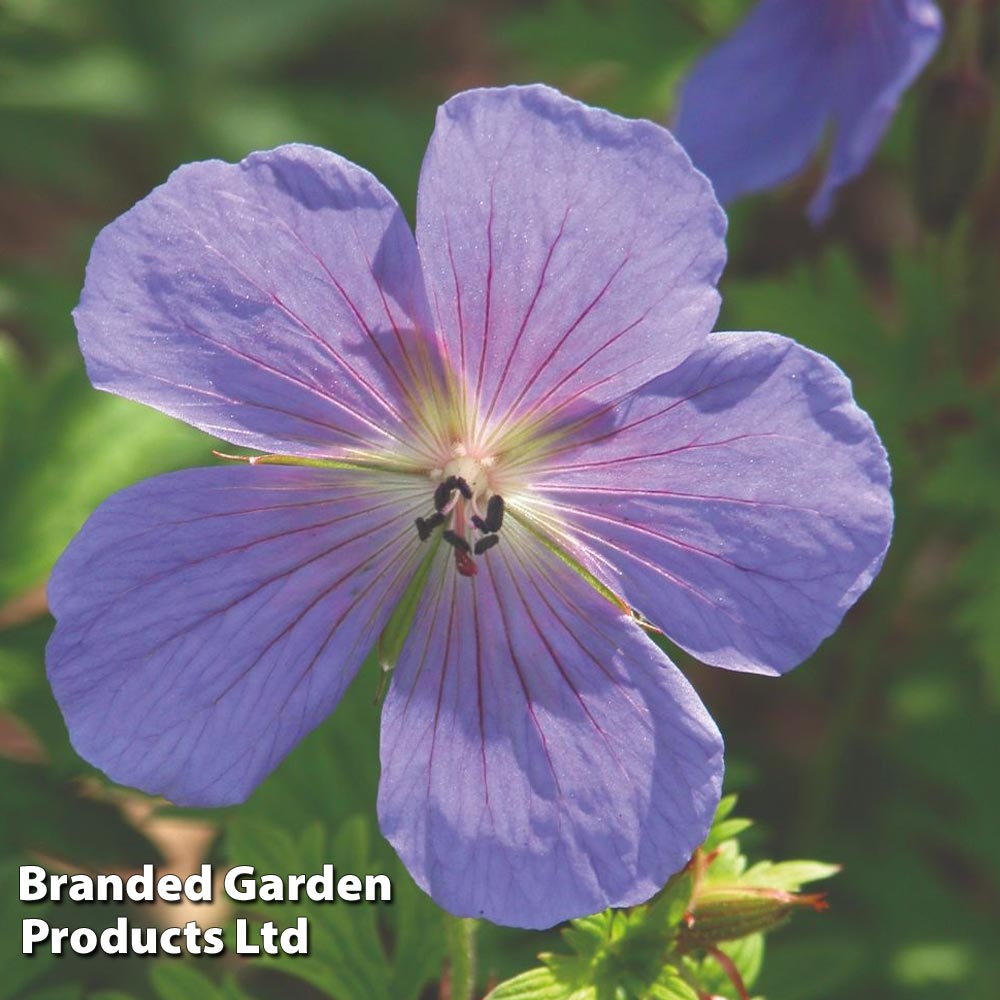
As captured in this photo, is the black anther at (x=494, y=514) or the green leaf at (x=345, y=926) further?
the green leaf at (x=345, y=926)

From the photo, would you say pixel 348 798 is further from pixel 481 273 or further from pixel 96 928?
pixel 481 273

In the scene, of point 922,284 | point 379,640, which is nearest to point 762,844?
point 922,284

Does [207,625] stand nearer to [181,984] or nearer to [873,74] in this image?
[181,984]

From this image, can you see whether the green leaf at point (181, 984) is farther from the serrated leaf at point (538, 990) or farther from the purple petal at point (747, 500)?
the purple petal at point (747, 500)

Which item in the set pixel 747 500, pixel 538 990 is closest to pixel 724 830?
pixel 538 990

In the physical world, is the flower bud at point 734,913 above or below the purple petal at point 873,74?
below

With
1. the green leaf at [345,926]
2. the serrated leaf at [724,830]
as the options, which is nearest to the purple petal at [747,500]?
the serrated leaf at [724,830]

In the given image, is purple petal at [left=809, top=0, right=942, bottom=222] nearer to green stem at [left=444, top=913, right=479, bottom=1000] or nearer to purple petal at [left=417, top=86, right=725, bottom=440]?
purple petal at [left=417, top=86, right=725, bottom=440]

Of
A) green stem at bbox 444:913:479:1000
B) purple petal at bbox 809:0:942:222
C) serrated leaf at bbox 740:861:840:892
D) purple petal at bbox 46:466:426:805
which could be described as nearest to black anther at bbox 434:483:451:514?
purple petal at bbox 46:466:426:805
